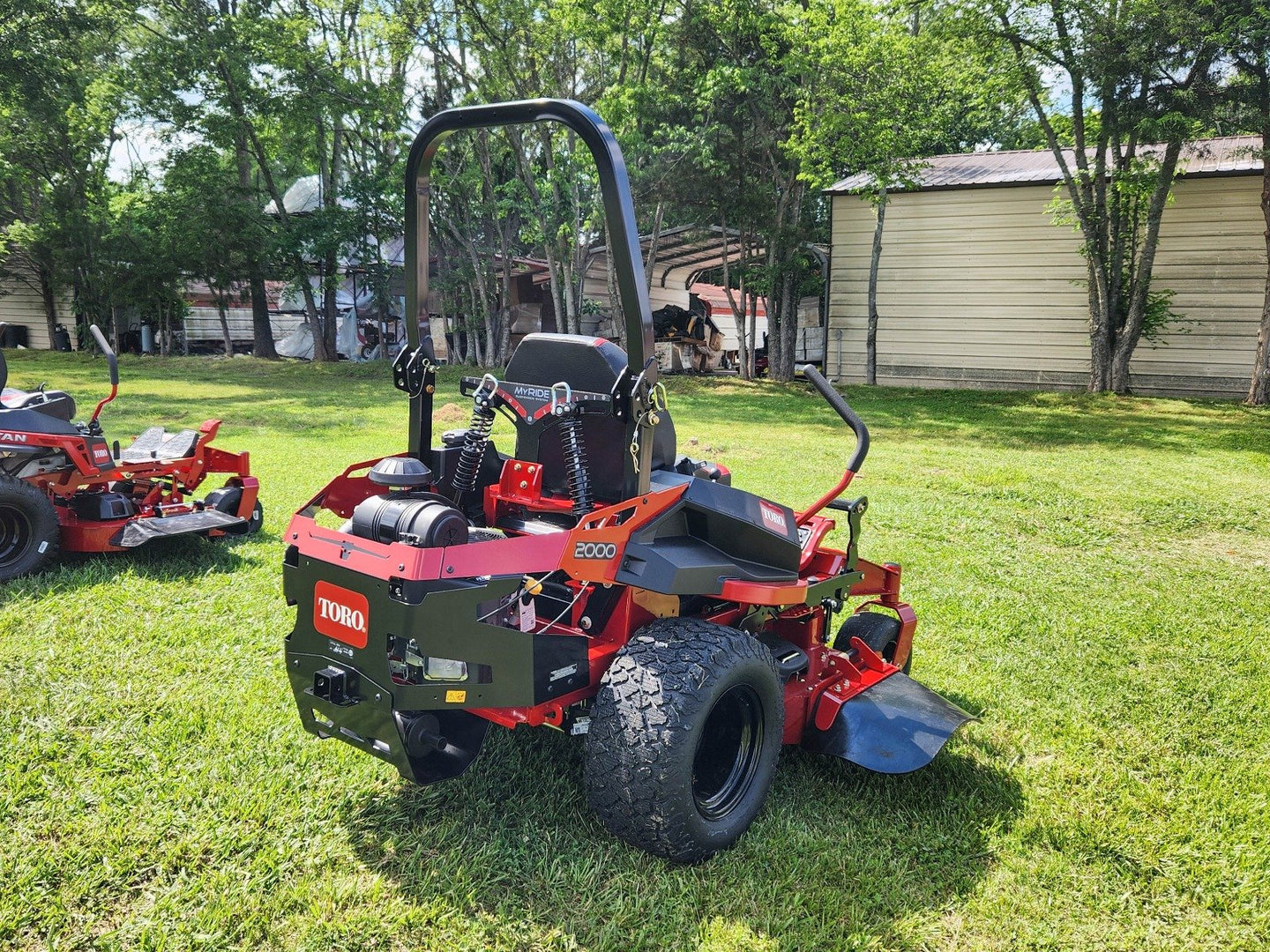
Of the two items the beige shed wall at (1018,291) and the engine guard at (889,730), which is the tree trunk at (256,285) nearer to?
the beige shed wall at (1018,291)

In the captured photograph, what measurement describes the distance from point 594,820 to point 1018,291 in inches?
748

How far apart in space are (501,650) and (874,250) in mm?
18267

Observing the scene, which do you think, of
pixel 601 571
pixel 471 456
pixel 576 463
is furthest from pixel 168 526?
pixel 601 571

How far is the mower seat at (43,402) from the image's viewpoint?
6.31 meters

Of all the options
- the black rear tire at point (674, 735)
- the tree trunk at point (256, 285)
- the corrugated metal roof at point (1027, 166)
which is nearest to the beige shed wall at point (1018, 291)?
the corrugated metal roof at point (1027, 166)

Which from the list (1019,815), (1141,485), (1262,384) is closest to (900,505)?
(1141,485)

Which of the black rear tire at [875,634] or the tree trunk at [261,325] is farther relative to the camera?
the tree trunk at [261,325]

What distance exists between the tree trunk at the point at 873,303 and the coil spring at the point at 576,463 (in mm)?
16555

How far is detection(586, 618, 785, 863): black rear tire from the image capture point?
9.48ft

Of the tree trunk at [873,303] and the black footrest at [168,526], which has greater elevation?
the tree trunk at [873,303]

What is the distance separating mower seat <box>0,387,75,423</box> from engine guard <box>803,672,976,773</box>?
5.59 meters

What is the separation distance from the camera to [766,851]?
3176 mm

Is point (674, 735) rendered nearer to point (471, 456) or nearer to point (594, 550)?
point (594, 550)

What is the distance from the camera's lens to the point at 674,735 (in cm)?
288
